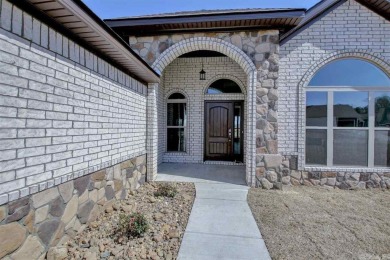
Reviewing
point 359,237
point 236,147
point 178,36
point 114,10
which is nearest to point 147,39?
point 178,36

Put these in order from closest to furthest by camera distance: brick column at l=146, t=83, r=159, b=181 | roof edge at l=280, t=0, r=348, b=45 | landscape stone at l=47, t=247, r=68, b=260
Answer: landscape stone at l=47, t=247, r=68, b=260
roof edge at l=280, t=0, r=348, b=45
brick column at l=146, t=83, r=159, b=181

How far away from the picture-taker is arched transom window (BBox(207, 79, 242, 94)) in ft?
24.0

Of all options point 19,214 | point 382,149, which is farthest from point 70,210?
point 382,149

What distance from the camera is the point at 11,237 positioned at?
1.77 meters

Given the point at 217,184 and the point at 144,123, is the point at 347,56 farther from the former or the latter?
the point at 144,123

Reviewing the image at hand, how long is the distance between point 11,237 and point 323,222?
12.7 feet

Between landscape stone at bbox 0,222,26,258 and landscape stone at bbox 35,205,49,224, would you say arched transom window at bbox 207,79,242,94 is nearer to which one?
landscape stone at bbox 35,205,49,224

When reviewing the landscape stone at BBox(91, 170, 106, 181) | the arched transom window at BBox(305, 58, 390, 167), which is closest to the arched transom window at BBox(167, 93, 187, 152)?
the arched transom window at BBox(305, 58, 390, 167)

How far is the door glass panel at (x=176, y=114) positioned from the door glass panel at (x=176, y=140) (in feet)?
0.81

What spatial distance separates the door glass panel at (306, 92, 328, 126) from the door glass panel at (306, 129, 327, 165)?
224 mm

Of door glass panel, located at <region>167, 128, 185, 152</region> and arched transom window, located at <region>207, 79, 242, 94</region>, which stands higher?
arched transom window, located at <region>207, 79, 242, 94</region>

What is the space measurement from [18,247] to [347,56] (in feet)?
21.6

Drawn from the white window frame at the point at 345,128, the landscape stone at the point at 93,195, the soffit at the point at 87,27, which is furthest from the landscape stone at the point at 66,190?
the white window frame at the point at 345,128

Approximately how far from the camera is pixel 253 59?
481 cm
